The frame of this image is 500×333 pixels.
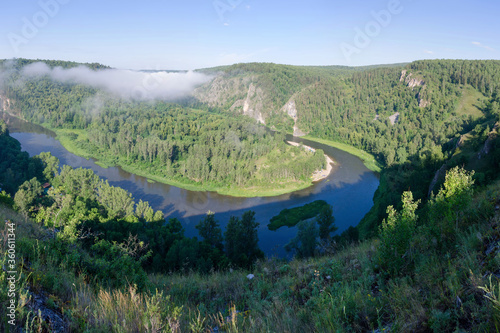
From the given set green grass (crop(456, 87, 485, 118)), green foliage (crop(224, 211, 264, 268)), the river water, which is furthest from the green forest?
the river water

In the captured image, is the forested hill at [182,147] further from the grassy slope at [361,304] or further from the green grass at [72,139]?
the grassy slope at [361,304]

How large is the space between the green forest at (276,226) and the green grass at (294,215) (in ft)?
1.20

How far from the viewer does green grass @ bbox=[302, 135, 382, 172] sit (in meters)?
74.7

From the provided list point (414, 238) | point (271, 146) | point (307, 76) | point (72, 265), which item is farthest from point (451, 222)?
point (307, 76)

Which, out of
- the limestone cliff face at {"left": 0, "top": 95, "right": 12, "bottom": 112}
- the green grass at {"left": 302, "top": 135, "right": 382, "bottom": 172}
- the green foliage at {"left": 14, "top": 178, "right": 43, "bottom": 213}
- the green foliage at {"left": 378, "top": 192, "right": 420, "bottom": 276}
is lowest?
the green foliage at {"left": 14, "top": 178, "right": 43, "bottom": 213}

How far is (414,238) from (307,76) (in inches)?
8090

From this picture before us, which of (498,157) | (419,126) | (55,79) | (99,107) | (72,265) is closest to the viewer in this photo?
(72,265)

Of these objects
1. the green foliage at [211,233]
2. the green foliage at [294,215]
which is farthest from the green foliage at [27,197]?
the green foliage at [294,215]

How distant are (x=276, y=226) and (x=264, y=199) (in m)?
13.2

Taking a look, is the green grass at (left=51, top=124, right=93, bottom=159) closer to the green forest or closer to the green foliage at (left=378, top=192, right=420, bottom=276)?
the green forest

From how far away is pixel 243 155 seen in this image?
76250 mm

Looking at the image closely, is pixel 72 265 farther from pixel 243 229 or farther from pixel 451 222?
pixel 243 229

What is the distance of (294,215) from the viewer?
4438cm

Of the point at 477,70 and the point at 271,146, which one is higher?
the point at 477,70
